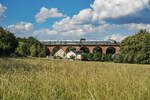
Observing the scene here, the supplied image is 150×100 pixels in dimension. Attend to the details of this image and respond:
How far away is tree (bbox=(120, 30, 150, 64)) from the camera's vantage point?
126 ft

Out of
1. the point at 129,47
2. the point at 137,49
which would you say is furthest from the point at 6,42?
the point at 137,49

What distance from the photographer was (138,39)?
4078 centimetres

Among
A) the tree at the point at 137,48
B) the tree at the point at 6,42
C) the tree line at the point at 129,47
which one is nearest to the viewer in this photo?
the tree at the point at 6,42

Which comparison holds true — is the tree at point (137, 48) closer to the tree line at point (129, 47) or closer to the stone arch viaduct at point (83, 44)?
the tree line at point (129, 47)

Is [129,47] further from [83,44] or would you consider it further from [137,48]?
[83,44]

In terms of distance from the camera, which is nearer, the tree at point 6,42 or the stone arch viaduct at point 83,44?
the tree at point 6,42

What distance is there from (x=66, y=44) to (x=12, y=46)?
41.3m

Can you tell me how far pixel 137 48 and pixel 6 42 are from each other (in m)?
28.5

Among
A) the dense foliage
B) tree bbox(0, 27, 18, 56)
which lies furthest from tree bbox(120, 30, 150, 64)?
tree bbox(0, 27, 18, 56)

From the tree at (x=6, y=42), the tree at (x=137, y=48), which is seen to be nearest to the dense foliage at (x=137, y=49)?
the tree at (x=137, y=48)

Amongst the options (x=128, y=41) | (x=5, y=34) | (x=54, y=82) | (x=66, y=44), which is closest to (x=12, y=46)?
(x=5, y=34)

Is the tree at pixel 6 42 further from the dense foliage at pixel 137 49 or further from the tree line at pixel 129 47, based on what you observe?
the dense foliage at pixel 137 49

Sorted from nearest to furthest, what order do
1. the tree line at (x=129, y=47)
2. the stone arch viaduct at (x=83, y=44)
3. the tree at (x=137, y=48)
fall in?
the tree line at (x=129, y=47) < the tree at (x=137, y=48) < the stone arch viaduct at (x=83, y=44)

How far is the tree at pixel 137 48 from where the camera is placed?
1514 inches
